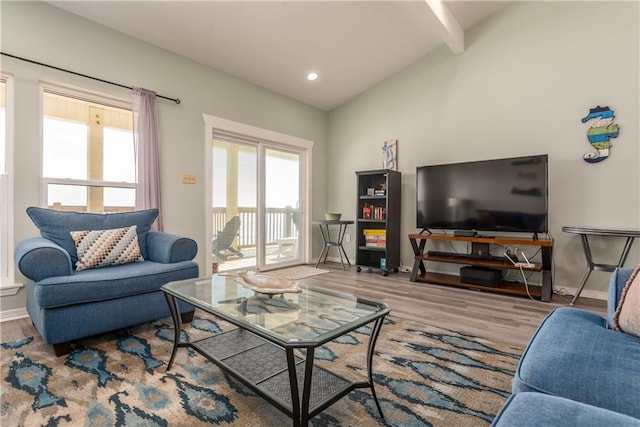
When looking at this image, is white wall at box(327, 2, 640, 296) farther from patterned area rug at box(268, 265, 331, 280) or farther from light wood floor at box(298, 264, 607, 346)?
patterned area rug at box(268, 265, 331, 280)

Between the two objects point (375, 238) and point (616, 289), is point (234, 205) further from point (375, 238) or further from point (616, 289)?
point (616, 289)

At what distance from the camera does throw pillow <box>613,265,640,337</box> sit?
109 centimetres

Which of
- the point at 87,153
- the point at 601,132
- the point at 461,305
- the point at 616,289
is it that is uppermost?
the point at 601,132

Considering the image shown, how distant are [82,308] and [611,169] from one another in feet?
14.7

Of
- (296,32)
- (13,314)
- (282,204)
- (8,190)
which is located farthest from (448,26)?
(13,314)

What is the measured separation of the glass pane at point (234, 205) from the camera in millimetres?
3969

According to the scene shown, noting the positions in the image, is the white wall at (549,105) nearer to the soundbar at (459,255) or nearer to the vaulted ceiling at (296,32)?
the vaulted ceiling at (296,32)

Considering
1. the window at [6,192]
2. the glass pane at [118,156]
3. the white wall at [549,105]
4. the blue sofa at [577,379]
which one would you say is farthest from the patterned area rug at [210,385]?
the white wall at [549,105]

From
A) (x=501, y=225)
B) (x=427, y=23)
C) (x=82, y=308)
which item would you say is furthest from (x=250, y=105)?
(x=501, y=225)

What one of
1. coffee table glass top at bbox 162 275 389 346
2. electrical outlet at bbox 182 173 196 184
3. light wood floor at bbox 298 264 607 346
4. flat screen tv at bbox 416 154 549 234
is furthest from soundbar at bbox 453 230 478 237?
electrical outlet at bbox 182 173 196 184

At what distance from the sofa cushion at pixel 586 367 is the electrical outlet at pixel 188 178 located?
3382 millimetres

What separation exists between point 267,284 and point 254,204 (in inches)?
112

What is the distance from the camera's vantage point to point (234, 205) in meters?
4.16

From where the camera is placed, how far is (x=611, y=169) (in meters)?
3.05
